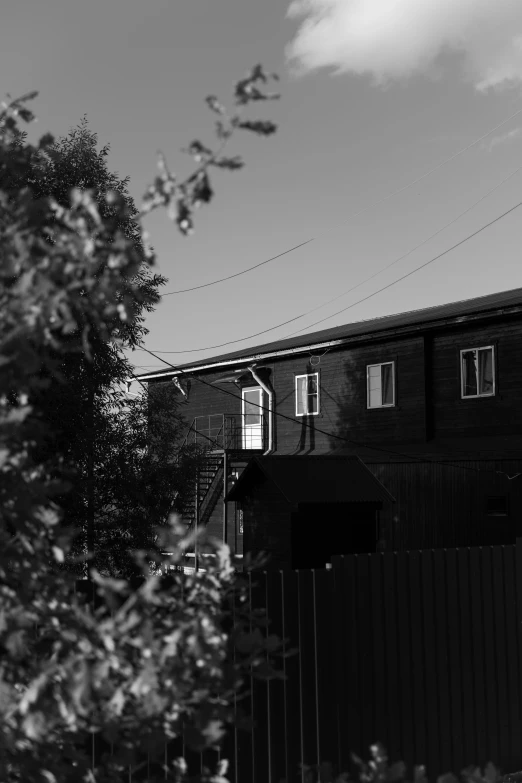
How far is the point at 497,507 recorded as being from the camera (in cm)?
2438

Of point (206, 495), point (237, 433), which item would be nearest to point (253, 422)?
point (237, 433)

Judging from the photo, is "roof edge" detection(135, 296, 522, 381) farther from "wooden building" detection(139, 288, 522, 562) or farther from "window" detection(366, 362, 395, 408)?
"window" detection(366, 362, 395, 408)

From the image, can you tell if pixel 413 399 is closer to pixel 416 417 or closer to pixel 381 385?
pixel 416 417

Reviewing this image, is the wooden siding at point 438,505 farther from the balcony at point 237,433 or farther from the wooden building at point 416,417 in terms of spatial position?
the balcony at point 237,433

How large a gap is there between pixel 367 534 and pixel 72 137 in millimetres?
11588

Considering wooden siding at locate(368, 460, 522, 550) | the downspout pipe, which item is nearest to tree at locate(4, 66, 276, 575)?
wooden siding at locate(368, 460, 522, 550)

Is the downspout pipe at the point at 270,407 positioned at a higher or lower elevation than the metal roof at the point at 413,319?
lower

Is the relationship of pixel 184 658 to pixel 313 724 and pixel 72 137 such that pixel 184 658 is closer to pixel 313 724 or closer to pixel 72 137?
pixel 313 724

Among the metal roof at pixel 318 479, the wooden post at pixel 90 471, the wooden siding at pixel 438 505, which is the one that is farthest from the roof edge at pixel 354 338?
the wooden siding at pixel 438 505

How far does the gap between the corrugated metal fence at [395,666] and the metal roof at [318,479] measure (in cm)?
1082

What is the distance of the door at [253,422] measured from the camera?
35531 millimetres

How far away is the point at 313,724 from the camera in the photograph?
7297 mm

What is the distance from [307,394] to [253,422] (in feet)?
13.3

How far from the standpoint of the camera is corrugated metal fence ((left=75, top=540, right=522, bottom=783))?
7113 millimetres
